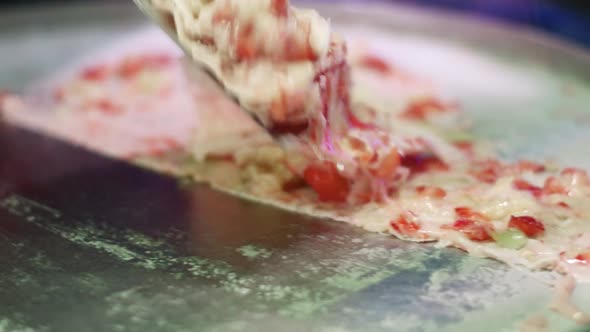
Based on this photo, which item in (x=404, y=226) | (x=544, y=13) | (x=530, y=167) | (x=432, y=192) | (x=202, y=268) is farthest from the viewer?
(x=544, y=13)

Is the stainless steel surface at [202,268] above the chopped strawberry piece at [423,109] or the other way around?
the other way around

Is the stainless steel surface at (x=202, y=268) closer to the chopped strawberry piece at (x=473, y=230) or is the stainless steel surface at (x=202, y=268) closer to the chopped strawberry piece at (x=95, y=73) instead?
the chopped strawberry piece at (x=473, y=230)

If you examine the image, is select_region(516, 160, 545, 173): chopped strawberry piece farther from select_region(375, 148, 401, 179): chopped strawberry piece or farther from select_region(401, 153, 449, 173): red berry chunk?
select_region(375, 148, 401, 179): chopped strawberry piece

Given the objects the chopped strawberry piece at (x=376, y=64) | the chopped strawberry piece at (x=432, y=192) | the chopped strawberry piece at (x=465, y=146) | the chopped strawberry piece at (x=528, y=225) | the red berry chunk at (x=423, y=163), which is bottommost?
the chopped strawberry piece at (x=528, y=225)

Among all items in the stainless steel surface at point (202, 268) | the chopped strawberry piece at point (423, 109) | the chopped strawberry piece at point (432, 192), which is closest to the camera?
the stainless steel surface at point (202, 268)

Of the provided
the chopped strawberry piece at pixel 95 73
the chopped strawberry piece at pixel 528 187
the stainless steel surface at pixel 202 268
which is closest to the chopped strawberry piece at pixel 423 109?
the stainless steel surface at pixel 202 268

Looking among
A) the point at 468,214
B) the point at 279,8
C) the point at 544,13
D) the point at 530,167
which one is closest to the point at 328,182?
the point at 468,214

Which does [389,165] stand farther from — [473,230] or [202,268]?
[202,268]
